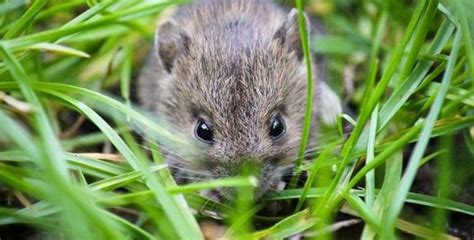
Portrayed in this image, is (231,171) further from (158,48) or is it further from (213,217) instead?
(158,48)

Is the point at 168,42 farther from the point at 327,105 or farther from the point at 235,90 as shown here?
the point at 327,105

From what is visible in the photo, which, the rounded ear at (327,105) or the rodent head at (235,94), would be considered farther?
the rounded ear at (327,105)

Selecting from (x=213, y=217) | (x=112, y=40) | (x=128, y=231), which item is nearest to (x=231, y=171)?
(x=213, y=217)

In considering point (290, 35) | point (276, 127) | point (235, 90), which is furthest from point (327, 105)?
point (235, 90)

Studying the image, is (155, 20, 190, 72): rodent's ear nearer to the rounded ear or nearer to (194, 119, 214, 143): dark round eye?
(194, 119, 214, 143): dark round eye

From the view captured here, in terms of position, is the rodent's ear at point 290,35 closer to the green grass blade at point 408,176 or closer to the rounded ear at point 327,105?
the rounded ear at point 327,105


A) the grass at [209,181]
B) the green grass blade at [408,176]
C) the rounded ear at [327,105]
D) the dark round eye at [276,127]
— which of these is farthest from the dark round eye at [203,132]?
the green grass blade at [408,176]
